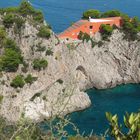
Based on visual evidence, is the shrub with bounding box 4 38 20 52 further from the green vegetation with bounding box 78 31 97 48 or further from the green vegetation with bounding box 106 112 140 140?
the green vegetation with bounding box 106 112 140 140

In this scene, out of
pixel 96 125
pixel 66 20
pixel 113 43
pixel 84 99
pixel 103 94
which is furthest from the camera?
pixel 66 20

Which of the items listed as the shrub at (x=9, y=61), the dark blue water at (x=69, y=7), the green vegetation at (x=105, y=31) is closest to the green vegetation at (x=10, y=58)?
the shrub at (x=9, y=61)

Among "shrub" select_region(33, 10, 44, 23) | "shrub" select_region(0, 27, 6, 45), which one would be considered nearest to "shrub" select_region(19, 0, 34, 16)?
"shrub" select_region(33, 10, 44, 23)

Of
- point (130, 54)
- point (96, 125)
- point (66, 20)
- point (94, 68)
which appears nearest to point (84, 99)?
point (96, 125)

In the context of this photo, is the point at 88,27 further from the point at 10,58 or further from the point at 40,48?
the point at 10,58

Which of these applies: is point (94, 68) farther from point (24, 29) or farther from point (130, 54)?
point (24, 29)

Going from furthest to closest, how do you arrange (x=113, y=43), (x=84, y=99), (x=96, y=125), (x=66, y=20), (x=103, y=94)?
1. (x=66, y=20)
2. (x=113, y=43)
3. (x=103, y=94)
4. (x=84, y=99)
5. (x=96, y=125)

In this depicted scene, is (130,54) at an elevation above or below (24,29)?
below

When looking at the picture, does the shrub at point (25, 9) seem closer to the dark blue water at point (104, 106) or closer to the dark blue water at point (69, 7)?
the dark blue water at point (104, 106)
